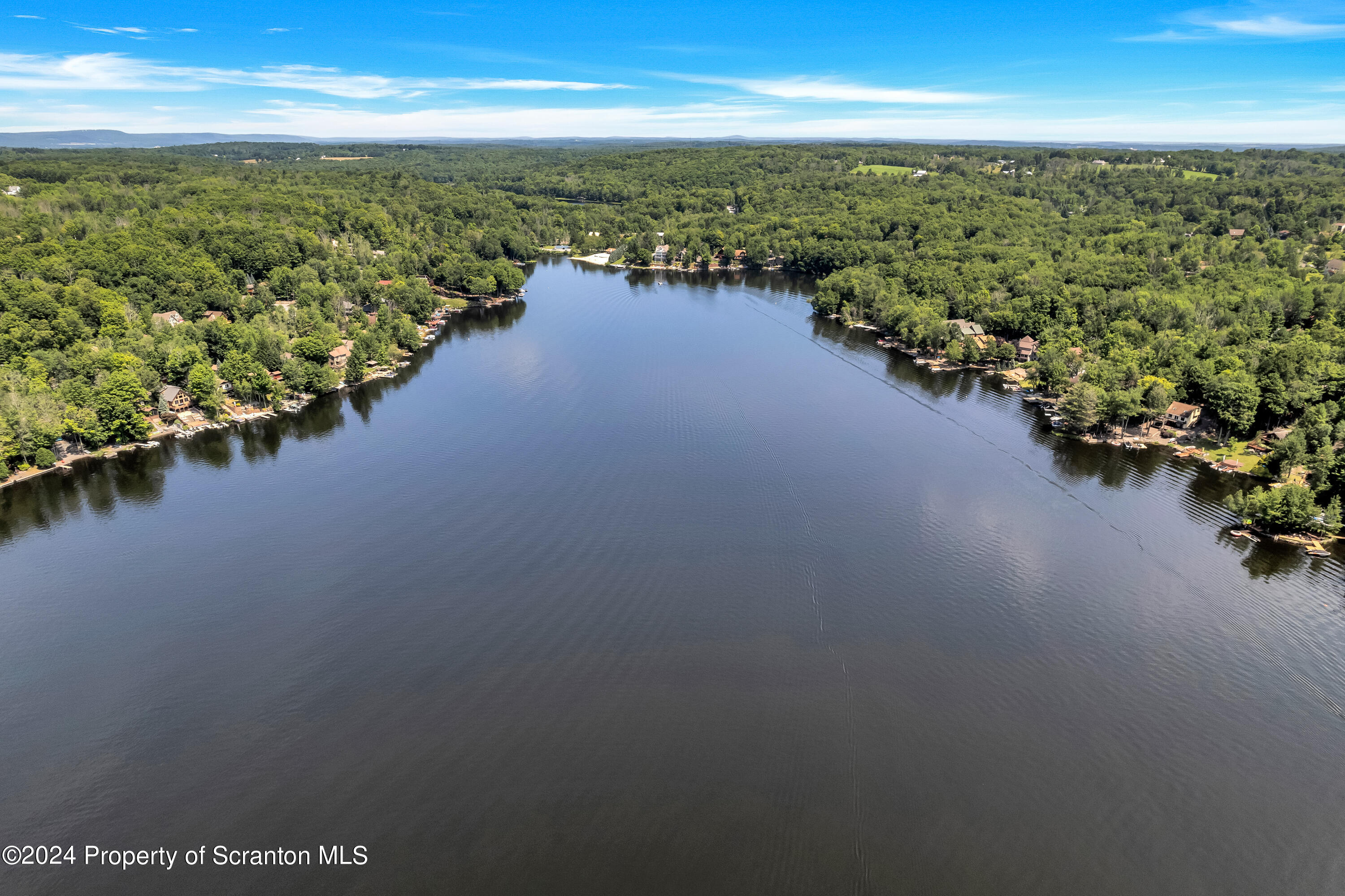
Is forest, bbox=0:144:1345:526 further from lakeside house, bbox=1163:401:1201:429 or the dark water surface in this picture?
the dark water surface

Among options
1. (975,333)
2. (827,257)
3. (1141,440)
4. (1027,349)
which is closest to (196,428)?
(1141,440)

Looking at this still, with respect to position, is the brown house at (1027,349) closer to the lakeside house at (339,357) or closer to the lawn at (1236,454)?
the lawn at (1236,454)

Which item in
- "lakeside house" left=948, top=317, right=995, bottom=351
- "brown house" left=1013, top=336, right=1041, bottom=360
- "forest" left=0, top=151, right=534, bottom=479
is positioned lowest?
"brown house" left=1013, top=336, right=1041, bottom=360

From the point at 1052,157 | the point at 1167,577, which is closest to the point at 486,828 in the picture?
the point at 1167,577

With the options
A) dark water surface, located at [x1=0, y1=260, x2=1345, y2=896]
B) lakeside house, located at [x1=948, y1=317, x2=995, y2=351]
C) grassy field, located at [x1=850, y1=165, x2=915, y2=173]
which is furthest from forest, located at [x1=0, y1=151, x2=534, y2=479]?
grassy field, located at [x1=850, y1=165, x2=915, y2=173]

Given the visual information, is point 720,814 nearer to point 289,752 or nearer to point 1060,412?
point 289,752

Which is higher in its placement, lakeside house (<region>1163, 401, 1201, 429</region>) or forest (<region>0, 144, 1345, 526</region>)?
forest (<region>0, 144, 1345, 526</region>)

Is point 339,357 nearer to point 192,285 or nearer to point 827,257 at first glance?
point 192,285
